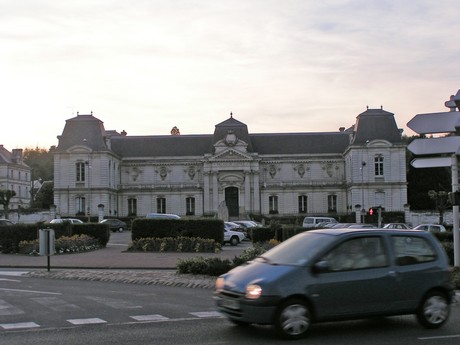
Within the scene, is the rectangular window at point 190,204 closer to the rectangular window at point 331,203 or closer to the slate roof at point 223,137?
the slate roof at point 223,137

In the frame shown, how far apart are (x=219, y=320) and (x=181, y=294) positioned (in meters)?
3.98

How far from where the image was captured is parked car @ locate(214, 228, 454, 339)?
31.3 ft

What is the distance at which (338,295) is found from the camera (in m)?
9.81

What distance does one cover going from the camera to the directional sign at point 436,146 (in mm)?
17206

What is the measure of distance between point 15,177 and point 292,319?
110731mm

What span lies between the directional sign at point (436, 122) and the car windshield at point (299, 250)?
26.2 ft

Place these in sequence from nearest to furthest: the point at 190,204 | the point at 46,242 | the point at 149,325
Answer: the point at 149,325, the point at 46,242, the point at 190,204

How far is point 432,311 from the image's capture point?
10.5 m

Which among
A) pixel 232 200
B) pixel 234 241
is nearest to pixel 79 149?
pixel 232 200

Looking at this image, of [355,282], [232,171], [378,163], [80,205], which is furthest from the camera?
[232,171]

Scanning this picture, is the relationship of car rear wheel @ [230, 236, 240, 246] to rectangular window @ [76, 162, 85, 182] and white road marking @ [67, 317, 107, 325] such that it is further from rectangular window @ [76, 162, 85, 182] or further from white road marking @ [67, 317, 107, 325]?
rectangular window @ [76, 162, 85, 182]

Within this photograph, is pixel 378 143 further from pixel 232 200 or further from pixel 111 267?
pixel 111 267

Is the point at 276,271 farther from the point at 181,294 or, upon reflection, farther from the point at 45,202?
the point at 45,202

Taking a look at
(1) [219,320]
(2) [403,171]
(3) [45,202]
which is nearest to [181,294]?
(1) [219,320]
